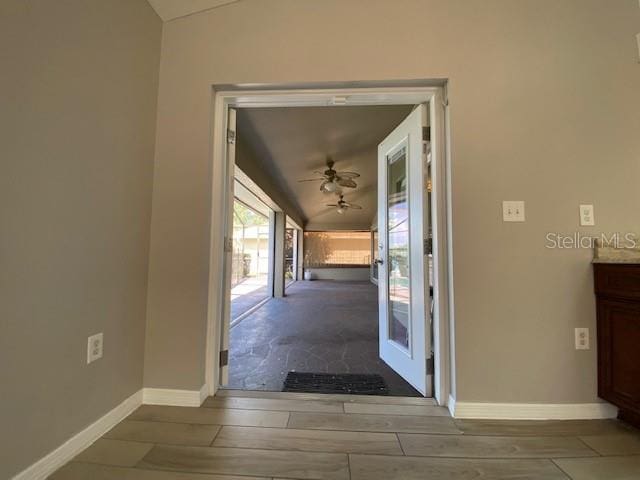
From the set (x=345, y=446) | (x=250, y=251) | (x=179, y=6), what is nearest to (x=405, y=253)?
(x=345, y=446)

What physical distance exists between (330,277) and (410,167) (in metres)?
9.03

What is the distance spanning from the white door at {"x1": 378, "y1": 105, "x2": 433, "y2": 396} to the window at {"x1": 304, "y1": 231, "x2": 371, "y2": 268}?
850cm

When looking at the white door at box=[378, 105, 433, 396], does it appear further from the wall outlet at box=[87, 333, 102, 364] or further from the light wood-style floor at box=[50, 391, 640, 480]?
the wall outlet at box=[87, 333, 102, 364]

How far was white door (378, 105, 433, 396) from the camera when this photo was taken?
182 cm

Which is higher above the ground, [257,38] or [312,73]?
[257,38]

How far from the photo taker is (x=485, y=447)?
1.28 metres

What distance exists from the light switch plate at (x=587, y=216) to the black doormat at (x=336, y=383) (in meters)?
1.57

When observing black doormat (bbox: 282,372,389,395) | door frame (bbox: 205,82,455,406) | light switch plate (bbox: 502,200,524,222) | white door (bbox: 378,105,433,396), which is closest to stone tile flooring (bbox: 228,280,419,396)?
black doormat (bbox: 282,372,389,395)

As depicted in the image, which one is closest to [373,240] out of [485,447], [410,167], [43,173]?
[410,167]

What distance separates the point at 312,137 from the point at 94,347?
10.3 ft

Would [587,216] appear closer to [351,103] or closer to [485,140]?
[485,140]

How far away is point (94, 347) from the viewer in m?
1.31

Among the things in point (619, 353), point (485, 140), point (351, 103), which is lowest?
point (619, 353)

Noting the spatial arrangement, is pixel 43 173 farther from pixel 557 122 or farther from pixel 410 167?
pixel 557 122
